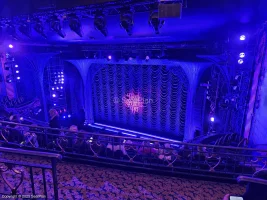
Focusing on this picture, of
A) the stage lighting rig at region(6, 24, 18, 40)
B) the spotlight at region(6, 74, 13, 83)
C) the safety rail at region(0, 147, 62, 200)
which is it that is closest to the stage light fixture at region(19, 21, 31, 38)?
the stage lighting rig at region(6, 24, 18, 40)

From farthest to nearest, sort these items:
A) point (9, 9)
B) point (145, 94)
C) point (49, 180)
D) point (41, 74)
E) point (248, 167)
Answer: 1. point (41, 74)
2. point (145, 94)
3. point (9, 9)
4. point (248, 167)
5. point (49, 180)

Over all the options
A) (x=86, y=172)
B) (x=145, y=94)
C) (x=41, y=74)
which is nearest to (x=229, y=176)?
(x=86, y=172)

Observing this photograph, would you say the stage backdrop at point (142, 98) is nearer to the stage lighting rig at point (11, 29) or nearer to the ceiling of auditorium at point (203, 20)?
the ceiling of auditorium at point (203, 20)

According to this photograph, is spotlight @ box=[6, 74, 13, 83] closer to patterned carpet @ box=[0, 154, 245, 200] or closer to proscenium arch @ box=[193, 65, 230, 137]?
patterned carpet @ box=[0, 154, 245, 200]

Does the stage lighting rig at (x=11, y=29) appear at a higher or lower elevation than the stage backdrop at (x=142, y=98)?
higher

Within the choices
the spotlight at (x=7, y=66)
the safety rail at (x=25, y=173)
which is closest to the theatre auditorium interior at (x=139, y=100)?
the safety rail at (x=25, y=173)

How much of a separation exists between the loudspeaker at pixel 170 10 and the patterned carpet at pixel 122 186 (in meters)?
3.80

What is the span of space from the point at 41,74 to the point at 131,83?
254 inches

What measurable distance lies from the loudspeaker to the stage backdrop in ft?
20.6

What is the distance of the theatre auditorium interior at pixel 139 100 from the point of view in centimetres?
453

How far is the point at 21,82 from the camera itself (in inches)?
582

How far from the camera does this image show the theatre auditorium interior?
4.53 m

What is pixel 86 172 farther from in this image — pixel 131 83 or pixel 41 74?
pixel 41 74

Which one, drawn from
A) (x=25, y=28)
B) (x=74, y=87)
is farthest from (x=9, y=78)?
(x=25, y=28)
